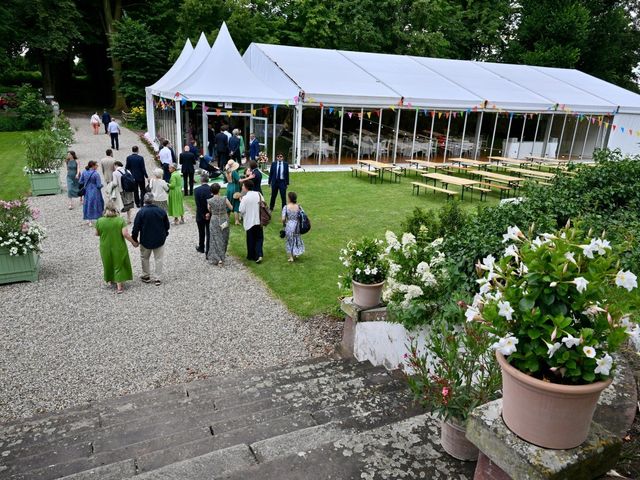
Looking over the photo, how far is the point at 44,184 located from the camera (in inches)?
541

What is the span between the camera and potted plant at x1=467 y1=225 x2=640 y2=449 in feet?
6.17

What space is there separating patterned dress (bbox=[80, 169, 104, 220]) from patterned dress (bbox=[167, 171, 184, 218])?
154 centimetres

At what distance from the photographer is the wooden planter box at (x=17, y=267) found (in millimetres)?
7688

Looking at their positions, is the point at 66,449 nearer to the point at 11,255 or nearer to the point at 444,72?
the point at 11,255

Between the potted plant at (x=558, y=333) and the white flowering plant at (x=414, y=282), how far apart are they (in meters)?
1.86

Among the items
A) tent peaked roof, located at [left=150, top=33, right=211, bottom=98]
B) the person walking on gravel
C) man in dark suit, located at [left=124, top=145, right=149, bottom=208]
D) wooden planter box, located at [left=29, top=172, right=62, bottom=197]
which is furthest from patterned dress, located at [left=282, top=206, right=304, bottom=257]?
tent peaked roof, located at [left=150, top=33, right=211, bottom=98]

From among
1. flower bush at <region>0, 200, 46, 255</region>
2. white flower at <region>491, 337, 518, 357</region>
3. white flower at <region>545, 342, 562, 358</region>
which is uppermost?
white flower at <region>545, 342, 562, 358</region>

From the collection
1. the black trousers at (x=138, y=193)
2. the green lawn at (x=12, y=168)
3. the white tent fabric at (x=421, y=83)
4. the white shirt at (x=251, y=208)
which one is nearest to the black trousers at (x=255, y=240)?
the white shirt at (x=251, y=208)

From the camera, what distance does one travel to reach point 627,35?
123ft

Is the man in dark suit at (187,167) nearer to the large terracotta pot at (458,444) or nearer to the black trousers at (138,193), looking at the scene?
the black trousers at (138,193)

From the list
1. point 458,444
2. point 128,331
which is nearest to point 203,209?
point 128,331

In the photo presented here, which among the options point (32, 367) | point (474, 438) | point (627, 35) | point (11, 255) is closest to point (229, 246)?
point (11, 255)

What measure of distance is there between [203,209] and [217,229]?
2.15 feet

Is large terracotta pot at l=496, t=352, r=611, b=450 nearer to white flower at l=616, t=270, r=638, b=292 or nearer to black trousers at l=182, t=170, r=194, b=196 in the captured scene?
white flower at l=616, t=270, r=638, b=292
